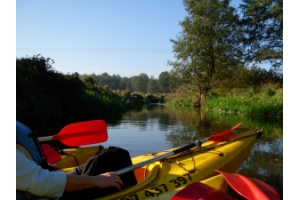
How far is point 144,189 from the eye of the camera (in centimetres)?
241

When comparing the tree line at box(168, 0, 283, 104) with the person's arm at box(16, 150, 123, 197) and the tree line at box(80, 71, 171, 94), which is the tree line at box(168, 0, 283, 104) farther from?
the tree line at box(80, 71, 171, 94)

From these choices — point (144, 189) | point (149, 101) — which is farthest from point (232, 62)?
point (144, 189)

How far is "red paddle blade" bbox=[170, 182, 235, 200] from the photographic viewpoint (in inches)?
80.8

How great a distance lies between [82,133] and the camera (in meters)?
3.33

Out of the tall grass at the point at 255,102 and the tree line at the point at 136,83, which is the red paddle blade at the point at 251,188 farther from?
the tree line at the point at 136,83

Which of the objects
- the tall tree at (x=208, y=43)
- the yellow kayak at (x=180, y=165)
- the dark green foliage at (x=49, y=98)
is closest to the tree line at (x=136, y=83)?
the tall tree at (x=208, y=43)

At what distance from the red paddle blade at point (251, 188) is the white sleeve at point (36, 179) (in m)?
1.33

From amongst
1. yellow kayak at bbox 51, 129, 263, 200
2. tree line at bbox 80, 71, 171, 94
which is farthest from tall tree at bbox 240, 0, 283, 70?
tree line at bbox 80, 71, 171, 94

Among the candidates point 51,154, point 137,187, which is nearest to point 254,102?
point 51,154

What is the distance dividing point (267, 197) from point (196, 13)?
65.8 ft

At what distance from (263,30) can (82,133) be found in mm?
19353

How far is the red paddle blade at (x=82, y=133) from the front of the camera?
329 cm

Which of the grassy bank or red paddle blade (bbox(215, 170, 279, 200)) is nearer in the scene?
red paddle blade (bbox(215, 170, 279, 200))
